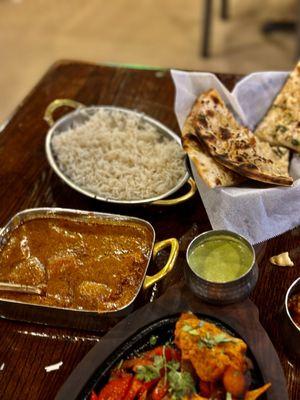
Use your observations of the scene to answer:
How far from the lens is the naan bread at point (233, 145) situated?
1.66 meters

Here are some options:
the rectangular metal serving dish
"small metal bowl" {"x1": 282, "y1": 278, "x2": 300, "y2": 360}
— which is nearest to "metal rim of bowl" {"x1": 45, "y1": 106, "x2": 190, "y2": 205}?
the rectangular metal serving dish

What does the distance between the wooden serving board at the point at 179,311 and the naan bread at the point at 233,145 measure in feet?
1.50

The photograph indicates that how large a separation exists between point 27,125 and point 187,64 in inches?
96.9

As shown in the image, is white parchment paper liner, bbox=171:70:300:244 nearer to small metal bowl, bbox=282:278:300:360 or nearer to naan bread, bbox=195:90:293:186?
naan bread, bbox=195:90:293:186

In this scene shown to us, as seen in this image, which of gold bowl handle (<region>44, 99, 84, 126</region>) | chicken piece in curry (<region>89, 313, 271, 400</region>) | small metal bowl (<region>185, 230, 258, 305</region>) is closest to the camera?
chicken piece in curry (<region>89, 313, 271, 400</region>)

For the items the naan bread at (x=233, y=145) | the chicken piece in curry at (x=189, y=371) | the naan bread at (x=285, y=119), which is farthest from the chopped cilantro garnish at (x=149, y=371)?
the naan bread at (x=285, y=119)

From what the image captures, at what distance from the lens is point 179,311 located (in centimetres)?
133

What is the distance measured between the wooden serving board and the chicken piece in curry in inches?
1.3

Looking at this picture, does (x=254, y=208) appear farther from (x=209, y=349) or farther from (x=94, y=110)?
(x=94, y=110)

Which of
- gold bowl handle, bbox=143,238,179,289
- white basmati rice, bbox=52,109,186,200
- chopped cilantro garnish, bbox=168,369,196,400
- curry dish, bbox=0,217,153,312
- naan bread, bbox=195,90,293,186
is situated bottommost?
white basmati rice, bbox=52,109,186,200

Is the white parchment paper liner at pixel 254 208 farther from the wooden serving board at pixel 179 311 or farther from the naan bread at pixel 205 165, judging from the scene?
the wooden serving board at pixel 179 311

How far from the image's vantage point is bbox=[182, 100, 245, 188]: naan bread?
65.3 inches

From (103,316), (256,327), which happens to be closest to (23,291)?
(103,316)

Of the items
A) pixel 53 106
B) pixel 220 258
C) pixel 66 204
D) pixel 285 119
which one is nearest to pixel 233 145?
pixel 285 119
